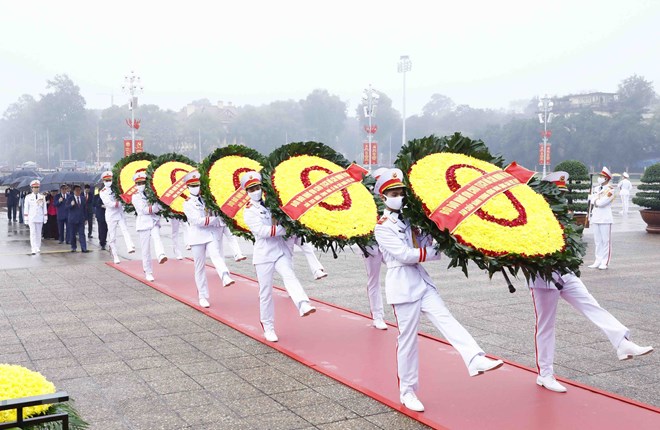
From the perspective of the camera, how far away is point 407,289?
19.4ft

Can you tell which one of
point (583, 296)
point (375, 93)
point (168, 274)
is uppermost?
point (375, 93)

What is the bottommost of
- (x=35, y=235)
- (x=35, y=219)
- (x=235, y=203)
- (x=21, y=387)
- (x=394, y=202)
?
(x=35, y=235)

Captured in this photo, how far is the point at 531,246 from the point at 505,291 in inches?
260

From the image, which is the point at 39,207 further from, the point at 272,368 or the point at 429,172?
the point at 429,172

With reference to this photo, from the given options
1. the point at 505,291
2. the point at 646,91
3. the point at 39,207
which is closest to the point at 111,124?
the point at 646,91

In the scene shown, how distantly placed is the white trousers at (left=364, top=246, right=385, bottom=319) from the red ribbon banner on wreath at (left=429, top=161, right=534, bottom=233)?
121 inches

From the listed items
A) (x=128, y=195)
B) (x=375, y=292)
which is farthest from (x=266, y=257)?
(x=128, y=195)

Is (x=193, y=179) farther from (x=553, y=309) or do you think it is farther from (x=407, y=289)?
(x=553, y=309)

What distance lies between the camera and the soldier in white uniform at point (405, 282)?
5.85 m

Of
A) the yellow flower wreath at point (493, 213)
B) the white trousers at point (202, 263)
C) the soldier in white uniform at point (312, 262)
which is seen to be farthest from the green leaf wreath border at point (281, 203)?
the white trousers at point (202, 263)

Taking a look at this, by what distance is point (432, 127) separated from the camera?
119 m

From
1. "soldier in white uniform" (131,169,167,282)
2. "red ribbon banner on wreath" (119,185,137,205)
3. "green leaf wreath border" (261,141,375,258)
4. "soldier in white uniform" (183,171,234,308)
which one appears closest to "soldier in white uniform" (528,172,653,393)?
"green leaf wreath border" (261,141,375,258)

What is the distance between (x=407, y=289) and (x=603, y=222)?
9928 mm

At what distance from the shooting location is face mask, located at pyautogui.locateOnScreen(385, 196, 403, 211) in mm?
5969
